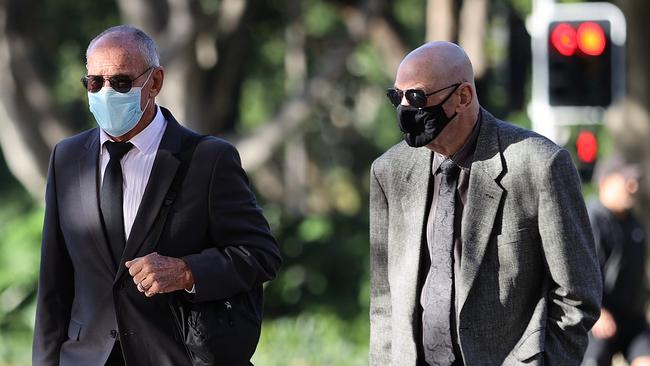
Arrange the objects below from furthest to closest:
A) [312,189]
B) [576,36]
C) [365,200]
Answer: [312,189] < [365,200] < [576,36]

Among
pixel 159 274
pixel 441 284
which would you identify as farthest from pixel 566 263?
pixel 159 274

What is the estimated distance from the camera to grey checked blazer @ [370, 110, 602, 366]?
14.5 ft

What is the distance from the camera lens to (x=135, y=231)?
15.4 feet

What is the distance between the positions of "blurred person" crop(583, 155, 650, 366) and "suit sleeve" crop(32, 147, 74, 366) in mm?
4319

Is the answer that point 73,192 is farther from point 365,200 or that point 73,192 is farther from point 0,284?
point 365,200

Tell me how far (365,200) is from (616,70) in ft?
85.9

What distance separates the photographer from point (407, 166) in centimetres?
480

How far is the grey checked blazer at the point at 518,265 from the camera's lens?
4422mm

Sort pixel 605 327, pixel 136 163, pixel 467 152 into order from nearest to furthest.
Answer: pixel 467 152 → pixel 136 163 → pixel 605 327

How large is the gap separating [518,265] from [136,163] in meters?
1.38

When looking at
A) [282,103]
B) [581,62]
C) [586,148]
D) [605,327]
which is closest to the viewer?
[605,327]

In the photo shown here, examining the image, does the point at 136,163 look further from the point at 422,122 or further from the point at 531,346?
the point at 531,346

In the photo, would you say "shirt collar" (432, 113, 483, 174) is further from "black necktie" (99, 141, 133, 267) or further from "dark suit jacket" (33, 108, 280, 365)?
"black necktie" (99, 141, 133, 267)

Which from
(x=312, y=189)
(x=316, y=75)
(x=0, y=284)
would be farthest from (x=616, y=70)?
(x=312, y=189)
